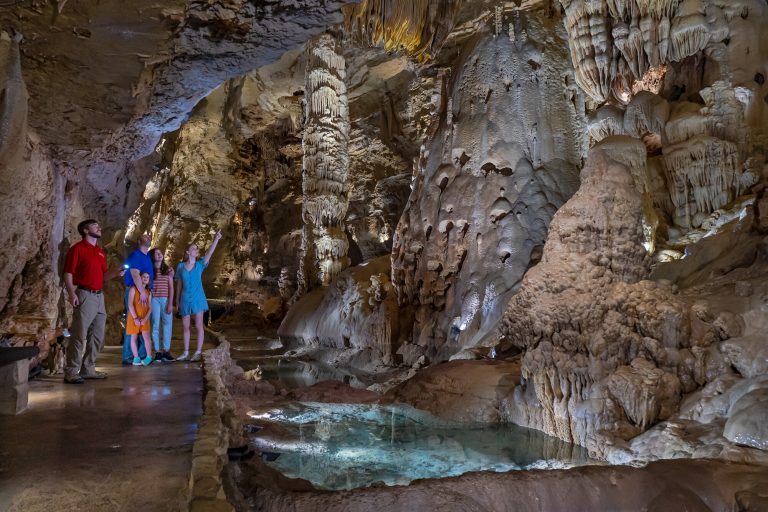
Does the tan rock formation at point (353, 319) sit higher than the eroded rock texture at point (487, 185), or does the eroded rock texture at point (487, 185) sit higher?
the eroded rock texture at point (487, 185)

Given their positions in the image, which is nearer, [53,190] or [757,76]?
[53,190]

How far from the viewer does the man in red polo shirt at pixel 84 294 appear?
4.55 m

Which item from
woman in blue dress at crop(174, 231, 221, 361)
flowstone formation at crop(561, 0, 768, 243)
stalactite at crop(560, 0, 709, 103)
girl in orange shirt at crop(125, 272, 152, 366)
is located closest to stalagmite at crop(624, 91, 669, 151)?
flowstone formation at crop(561, 0, 768, 243)

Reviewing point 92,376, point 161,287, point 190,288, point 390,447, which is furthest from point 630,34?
point 92,376

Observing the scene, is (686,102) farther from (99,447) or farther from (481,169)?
(99,447)

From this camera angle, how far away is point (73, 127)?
4.97 metres

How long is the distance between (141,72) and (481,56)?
8.82 meters

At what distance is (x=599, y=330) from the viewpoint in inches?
221

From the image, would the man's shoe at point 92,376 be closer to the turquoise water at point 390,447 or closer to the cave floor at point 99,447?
the cave floor at point 99,447

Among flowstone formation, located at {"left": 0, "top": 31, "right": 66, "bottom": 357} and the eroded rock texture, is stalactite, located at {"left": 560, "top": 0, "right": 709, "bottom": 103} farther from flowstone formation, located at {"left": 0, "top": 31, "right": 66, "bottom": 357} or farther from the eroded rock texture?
flowstone formation, located at {"left": 0, "top": 31, "right": 66, "bottom": 357}

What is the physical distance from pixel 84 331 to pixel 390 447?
3086 mm

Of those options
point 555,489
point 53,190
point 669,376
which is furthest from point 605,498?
point 53,190

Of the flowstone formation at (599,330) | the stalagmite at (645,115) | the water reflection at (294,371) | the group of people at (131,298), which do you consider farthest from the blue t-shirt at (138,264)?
the stalagmite at (645,115)

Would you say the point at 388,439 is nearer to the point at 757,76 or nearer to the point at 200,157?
the point at 757,76
